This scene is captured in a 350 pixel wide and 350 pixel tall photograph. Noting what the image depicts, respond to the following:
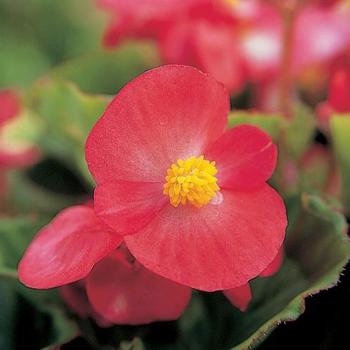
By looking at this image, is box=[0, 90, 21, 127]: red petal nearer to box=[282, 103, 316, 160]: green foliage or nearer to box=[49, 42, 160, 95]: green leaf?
box=[49, 42, 160, 95]: green leaf

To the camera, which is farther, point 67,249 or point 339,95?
point 339,95

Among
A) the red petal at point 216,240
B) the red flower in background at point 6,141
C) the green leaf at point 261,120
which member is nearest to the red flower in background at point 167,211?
the red petal at point 216,240

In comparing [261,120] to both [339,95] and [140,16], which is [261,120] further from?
[140,16]

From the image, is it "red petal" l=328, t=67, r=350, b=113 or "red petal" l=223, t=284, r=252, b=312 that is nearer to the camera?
"red petal" l=223, t=284, r=252, b=312

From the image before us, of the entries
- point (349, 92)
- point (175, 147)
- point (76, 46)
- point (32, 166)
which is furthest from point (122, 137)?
point (76, 46)

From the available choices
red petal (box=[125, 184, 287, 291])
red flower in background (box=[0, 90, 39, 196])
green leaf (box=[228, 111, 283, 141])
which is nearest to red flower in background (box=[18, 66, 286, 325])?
red petal (box=[125, 184, 287, 291])

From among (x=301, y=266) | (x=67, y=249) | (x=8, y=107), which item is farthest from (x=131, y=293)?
(x=8, y=107)
